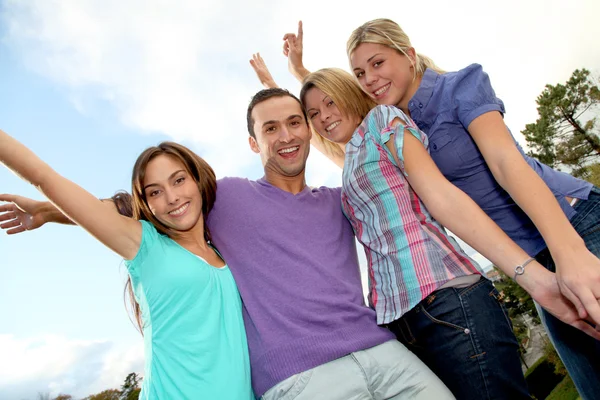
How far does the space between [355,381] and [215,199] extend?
73.7 inches

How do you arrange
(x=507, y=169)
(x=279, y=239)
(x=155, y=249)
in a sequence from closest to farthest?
(x=507, y=169) → (x=155, y=249) → (x=279, y=239)

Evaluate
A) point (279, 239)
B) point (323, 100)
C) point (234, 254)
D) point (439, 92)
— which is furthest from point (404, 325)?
point (323, 100)

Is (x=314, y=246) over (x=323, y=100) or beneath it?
beneath

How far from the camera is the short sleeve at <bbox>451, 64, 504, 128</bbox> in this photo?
8.12 ft

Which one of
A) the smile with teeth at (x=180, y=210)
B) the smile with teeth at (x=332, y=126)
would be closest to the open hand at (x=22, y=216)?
the smile with teeth at (x=180, y=210)

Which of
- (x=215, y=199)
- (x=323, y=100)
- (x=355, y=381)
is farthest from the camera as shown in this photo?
(x=323, y=100)

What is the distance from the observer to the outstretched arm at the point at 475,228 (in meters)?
1.87

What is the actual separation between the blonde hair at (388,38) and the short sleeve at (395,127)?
2.50 feet

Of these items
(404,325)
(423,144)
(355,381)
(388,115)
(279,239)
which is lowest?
(355,381)

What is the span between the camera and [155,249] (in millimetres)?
2754

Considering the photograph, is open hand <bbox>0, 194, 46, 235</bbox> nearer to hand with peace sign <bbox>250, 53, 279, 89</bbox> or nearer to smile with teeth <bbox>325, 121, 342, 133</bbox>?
smile with teeth <bbox>325, 121, 342, 133</bbox>

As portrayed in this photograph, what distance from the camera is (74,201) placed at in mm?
→ 2449

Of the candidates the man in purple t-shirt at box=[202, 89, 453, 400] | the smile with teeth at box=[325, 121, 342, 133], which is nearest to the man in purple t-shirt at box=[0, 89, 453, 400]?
the man in purple t-shirt at box=[202, 89, 453, 400]

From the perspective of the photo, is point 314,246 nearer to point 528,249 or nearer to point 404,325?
point 404,325
